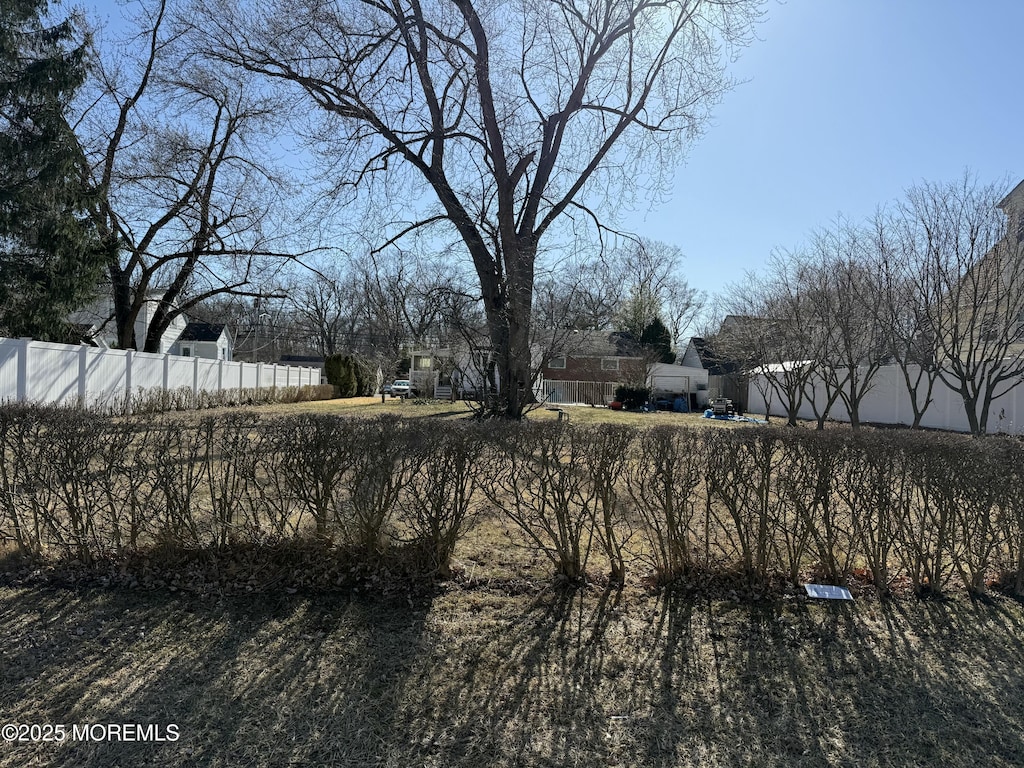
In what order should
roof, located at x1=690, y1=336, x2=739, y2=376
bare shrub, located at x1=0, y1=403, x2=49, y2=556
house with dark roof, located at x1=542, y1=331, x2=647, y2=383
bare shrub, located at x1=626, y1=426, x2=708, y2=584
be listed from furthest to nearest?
house with dark roof, located at x1=542, y1=331, x2=647, y2=383 < roof, located at x1=690, y1=336, x2=739, y2=376 < bare shrub, located at x1=0, y1=403, x2=49, y2=556 < bare shrub, located at x1=626, y1=426, x2=708, y2=584

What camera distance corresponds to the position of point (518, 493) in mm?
3928

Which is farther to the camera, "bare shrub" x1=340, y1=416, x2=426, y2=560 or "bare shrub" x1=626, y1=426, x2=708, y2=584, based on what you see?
"bare shrub" x1=626, y1=426, x2=708, y2=584

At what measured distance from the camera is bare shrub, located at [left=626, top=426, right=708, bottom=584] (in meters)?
3.92

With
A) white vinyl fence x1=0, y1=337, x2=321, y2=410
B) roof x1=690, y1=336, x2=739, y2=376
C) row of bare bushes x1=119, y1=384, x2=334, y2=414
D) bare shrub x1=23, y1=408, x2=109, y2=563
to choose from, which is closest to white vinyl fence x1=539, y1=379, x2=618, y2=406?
roof x1=690, y1=336, x2=739, y2=376

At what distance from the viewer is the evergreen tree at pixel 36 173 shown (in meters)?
14.4

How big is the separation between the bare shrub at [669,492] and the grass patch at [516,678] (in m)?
0.30

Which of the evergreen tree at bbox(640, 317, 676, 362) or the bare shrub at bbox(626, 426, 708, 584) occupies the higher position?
the evergreen tree at bbox(640, 317, 676, 362)

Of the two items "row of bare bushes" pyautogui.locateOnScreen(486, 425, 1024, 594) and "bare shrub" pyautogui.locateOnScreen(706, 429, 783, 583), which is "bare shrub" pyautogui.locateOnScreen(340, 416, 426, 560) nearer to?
"row of bare bushes" pyautogui.locateOnScreen(486, 425, 1024, 594)

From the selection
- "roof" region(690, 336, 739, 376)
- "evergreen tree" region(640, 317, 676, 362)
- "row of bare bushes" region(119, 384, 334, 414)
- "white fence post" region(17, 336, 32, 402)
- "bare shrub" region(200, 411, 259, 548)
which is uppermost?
"evergreen tree" region(640, 317, 676, 362)

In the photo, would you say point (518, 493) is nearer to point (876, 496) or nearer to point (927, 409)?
point (876, 496)

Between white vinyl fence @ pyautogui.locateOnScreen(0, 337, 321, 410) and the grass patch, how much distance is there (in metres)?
9.34

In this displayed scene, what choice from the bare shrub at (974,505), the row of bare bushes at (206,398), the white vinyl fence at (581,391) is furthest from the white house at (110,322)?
the bare shrub at (974,505)

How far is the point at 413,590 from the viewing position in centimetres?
385

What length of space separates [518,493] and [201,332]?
44.1 m
